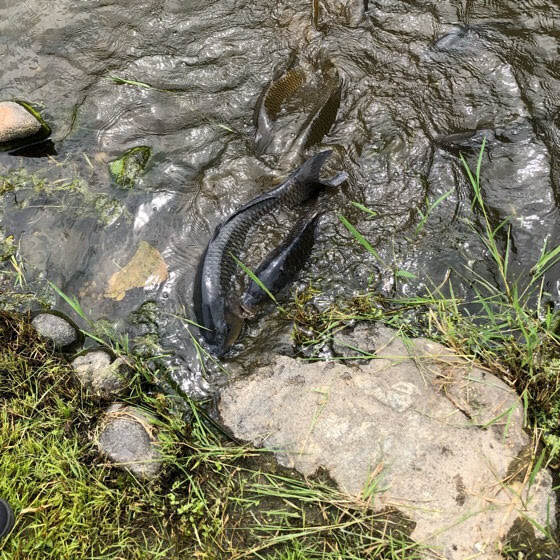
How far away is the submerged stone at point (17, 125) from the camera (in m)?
5.08

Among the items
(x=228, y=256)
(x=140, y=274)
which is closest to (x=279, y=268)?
(x=228, y=256)

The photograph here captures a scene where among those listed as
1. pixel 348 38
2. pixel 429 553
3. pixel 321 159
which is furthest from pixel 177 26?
pixel 429 553

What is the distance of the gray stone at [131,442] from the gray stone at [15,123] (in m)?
2.94

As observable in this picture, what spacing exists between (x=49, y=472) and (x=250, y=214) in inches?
93.6

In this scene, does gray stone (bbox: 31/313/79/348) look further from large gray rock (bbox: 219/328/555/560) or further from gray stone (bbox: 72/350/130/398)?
large gray rock (bbox: 219/328/555/560)

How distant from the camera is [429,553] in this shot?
3.03m

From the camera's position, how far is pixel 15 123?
507 cm

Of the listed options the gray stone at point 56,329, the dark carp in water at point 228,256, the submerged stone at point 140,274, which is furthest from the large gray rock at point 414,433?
the gray stone at point 56,329

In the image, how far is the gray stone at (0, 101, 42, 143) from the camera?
16.6 feet

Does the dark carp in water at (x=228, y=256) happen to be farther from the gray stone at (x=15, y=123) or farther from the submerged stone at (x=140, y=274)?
the gray stone at (x=15, y=123)

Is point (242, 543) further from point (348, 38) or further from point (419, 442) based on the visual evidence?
point (348, 38)

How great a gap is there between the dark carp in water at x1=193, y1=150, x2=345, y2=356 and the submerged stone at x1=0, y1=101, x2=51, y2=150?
7.20 feet

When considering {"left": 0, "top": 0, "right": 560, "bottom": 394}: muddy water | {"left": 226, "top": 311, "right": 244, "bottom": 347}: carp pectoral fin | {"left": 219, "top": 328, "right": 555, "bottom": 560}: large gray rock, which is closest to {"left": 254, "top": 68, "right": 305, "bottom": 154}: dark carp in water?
{"left": 0, "top": 0, "right": 560, "bottom": 394}: muddy water

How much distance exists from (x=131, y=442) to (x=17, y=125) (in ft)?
10.7
